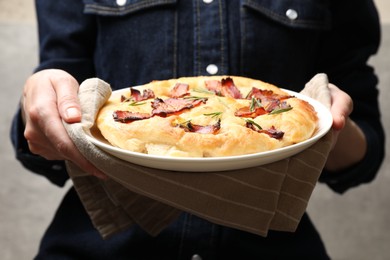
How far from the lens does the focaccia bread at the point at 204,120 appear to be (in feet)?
1.91

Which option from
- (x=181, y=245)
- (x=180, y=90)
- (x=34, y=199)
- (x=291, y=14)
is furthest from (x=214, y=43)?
(x=34, y=199)

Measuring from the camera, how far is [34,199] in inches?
70.5

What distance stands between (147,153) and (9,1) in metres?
1.35

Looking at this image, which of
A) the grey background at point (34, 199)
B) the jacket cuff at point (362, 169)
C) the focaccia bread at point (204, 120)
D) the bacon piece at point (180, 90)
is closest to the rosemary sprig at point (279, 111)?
the focaccia bread at point (204, 120)

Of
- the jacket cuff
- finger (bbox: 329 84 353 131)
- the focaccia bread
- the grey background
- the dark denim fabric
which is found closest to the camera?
the focaccia bread

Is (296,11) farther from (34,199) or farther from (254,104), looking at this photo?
(34,199)

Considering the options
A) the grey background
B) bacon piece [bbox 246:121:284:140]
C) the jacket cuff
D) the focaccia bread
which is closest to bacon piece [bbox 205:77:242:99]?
the focaccia bread

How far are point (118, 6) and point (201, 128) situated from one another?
47 cm

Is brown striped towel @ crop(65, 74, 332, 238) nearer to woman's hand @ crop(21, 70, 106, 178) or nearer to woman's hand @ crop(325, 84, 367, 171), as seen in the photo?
woman's hand @ crop(21, 70, 106, 178)

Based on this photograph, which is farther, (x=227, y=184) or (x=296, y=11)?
(x=296, y=11)

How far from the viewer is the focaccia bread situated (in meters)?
0.58

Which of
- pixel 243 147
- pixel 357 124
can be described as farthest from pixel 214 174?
pixel 357 124

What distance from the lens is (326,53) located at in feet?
3.57

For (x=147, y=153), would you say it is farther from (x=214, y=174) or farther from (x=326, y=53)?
(x=326, y=53)
